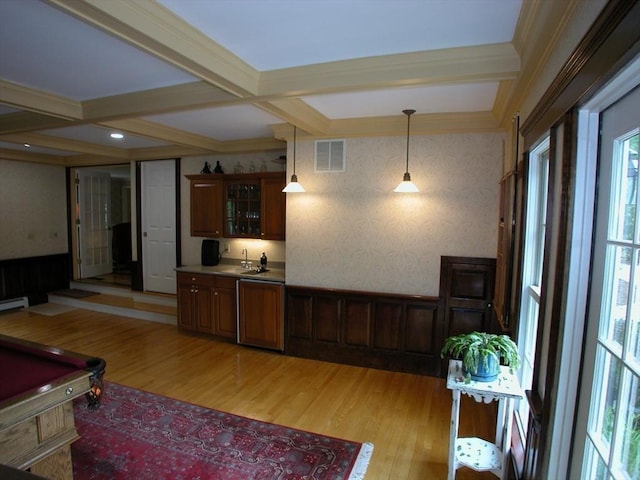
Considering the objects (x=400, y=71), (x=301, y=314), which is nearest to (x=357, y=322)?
(x=301, y=314)

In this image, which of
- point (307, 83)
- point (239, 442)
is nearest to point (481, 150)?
point (307, 83)

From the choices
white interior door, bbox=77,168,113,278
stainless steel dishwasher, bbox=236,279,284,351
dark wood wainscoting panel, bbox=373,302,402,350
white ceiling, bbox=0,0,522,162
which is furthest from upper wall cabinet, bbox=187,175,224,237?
white interior door, bbox=77,168,113,278

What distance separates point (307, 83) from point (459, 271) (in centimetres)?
235

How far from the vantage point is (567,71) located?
51.9 inches

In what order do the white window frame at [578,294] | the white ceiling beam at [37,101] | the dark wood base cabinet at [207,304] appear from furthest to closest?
the dark wood base cabinet at [207,304], the white ceiling beam at [37,101], the white window frame at [578,294]

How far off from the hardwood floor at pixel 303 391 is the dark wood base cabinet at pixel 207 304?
18 centimetres

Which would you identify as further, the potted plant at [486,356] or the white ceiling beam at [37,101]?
the white ceiling beam at [37,101]

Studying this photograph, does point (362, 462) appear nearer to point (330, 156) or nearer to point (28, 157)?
point (330, 156)

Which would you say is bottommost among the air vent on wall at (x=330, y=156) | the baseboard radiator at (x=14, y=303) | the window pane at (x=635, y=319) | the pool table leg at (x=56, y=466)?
the baseboard radiator at (x=14, y=303)

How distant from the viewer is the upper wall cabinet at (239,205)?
4535mm

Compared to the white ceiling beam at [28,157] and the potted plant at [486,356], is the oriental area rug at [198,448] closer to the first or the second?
the potted plant at [486,356]

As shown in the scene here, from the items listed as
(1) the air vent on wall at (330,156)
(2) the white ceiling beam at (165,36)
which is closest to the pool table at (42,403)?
(2) the white ceiling beam at (165,36)

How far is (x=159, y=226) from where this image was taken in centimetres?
598

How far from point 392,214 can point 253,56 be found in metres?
2.11
